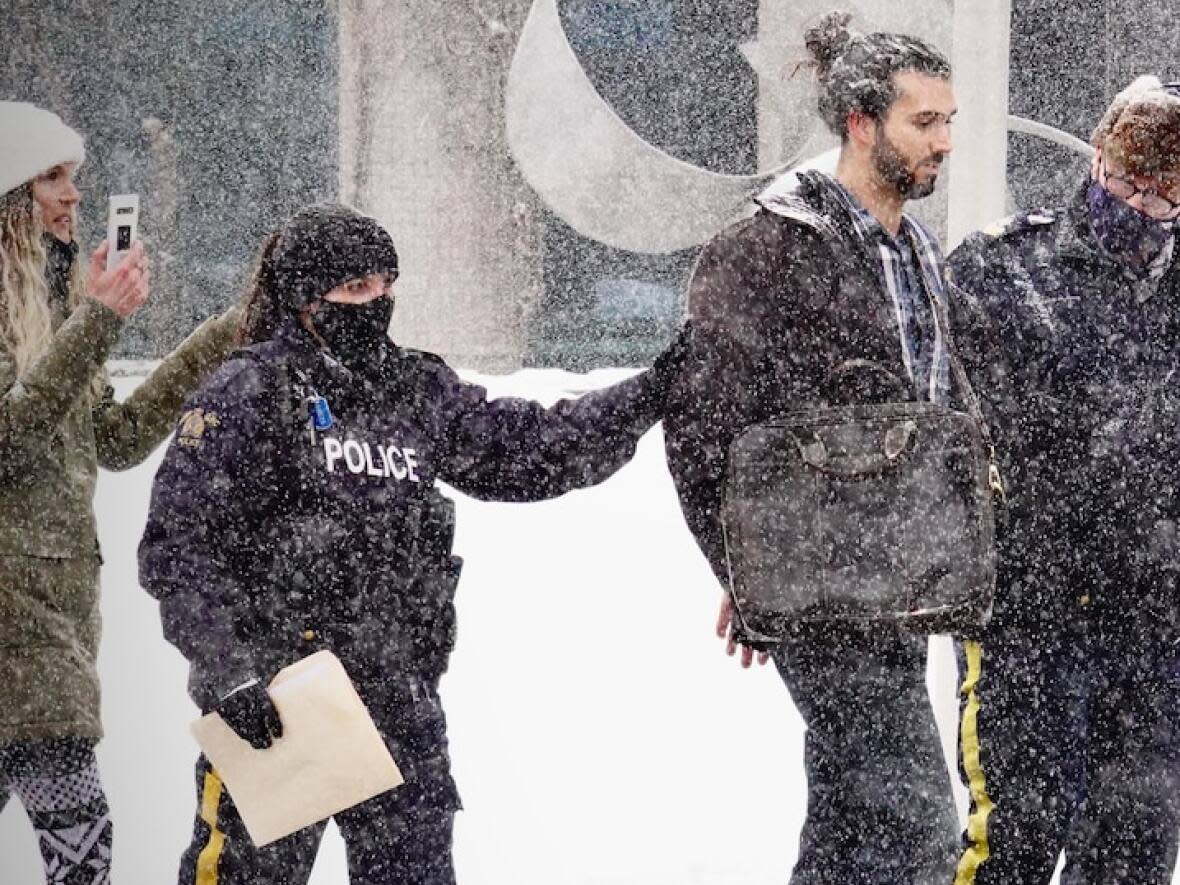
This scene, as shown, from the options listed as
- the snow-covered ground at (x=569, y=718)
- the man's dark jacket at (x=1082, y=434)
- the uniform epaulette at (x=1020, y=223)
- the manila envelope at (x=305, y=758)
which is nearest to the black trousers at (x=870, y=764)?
the man's dark jacket at (x=1082, y=434)

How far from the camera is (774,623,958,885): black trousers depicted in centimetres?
324

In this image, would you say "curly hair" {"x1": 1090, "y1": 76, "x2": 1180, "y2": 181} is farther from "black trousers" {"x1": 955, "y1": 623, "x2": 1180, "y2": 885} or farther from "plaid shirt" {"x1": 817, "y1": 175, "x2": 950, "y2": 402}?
"black trousers" {"x1": 955, "y1": 623, "x2": 1180, "y2": 885}

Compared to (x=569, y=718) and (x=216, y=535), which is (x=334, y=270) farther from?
(x=569, y=718)

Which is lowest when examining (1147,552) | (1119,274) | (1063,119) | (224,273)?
(224,273)

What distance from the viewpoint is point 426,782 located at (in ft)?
11.1

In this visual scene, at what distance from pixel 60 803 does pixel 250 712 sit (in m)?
0.89

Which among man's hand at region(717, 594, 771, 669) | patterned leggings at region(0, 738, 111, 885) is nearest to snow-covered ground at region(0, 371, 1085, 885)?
patterned leggings at region(0, 738, 111, 885)

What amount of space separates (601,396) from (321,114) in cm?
1456

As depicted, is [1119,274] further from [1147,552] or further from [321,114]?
[321,114]

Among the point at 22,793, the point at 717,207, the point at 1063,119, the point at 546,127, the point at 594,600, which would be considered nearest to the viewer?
the point at 22,793

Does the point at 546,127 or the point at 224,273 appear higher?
the point at 546,127

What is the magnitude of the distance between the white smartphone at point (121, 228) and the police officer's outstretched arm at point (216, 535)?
24.3 inches

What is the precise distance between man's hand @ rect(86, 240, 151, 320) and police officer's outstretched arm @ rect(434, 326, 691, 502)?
632 mm

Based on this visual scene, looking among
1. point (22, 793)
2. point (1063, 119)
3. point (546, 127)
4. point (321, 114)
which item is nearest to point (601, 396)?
point (22, 793)
